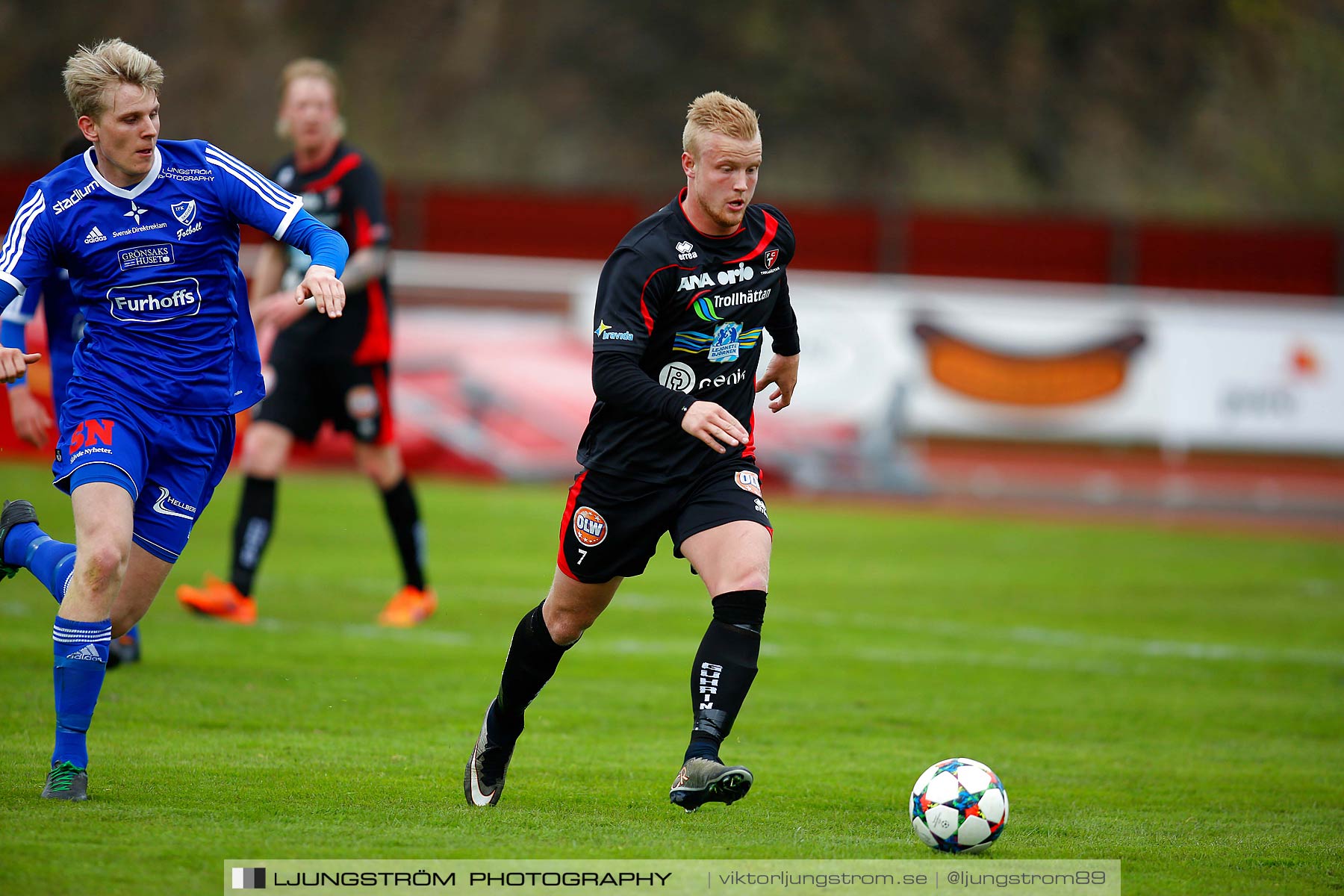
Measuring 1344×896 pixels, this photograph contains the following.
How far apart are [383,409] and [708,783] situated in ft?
15.1

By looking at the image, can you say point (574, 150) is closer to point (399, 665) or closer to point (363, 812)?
point (399, 665)

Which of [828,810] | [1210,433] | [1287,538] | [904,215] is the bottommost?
[828,810]

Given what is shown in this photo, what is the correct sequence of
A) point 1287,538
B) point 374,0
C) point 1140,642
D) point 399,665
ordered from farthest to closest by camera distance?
point 374,0
point 1287,538
point 1140,642
point 399,665

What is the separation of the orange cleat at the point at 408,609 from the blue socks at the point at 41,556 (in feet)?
10.7

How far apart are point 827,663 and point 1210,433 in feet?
37.7

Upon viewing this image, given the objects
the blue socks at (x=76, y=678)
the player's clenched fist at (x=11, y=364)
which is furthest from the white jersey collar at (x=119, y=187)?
the blue socks at (x=76, y=678)

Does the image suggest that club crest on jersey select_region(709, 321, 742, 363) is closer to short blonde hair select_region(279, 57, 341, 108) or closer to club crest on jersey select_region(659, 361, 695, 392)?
club crest on jersey select_region(659, 361, 695, 392)

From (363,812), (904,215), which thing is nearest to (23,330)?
(363,812)

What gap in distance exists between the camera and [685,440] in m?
4.89

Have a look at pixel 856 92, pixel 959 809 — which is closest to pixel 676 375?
pixel 959 809

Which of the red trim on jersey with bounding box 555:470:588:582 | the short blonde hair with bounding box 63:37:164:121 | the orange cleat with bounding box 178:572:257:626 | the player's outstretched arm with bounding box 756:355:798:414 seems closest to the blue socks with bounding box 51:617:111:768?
the red trim on jersey with bounding box 555:470:588:582

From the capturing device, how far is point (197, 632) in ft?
26.3

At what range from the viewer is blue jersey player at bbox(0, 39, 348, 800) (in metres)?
4.80

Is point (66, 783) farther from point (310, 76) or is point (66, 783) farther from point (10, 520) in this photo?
point (310, 76)
